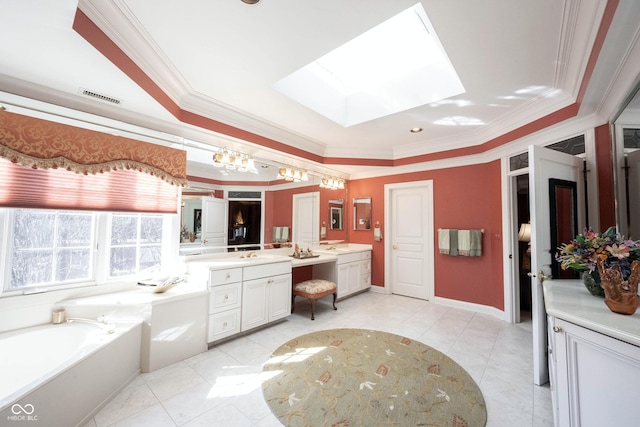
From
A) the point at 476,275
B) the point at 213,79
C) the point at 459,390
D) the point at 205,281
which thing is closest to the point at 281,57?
the point at 213,79

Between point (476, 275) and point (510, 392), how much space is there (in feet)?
6.67

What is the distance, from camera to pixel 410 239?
4.38 metres

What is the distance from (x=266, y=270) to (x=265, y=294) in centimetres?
29

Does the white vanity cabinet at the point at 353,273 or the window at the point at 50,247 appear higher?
the window at the point at 50,247

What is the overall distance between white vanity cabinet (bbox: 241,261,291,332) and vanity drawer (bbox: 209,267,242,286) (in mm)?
99

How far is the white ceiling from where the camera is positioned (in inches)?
56.9

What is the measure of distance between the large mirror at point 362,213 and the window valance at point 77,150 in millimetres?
3260

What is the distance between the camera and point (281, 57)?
1.92m

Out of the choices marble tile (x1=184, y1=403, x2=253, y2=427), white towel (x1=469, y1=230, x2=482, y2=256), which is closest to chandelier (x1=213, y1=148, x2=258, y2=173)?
marble tile (x1=184, y1=403, x2=253, y2=427)

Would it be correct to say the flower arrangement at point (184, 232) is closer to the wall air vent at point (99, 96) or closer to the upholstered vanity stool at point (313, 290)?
the wall air vent at point (99, 96)

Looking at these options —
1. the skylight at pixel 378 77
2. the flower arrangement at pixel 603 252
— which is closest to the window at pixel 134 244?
the skylight at pixel 378 77

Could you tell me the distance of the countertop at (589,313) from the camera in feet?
3.34

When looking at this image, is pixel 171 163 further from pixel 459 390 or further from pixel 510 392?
pixel 510 392

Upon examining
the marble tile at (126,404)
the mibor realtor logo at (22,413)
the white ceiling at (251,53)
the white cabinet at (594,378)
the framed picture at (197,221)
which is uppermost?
the white ceiling at (251,53)
